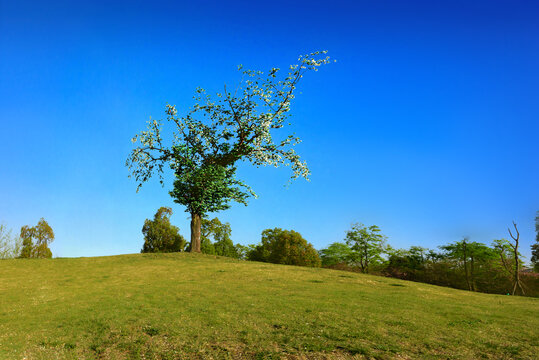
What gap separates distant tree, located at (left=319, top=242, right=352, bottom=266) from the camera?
6681 centimetres

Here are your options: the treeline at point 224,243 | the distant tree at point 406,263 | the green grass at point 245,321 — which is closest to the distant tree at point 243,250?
the treeline at point 224,243

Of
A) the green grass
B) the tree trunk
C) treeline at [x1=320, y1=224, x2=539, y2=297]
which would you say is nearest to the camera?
the green grass

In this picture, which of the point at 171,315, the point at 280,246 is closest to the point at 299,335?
the point at 171,315

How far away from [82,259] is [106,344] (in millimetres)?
25764

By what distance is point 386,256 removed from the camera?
63.9m

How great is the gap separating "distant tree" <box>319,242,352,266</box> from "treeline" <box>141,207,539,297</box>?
0.07 ft

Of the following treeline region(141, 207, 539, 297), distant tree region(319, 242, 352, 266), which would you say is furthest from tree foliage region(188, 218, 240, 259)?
distant tree region(319, 242, 352, 266)

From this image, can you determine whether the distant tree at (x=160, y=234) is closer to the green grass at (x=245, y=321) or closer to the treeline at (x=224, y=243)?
the treeline at (x=224, y=243)

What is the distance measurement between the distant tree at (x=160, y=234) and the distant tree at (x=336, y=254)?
3128 centimetres

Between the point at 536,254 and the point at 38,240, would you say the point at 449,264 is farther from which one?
Answer: the point at 38,240

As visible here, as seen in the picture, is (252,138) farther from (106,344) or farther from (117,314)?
(106,344)

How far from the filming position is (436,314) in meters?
16.5

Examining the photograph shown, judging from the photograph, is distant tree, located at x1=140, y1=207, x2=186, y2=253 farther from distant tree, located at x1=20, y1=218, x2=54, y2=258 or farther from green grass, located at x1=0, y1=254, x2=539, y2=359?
green grass, located at x1=0, y1=254, x2=539, y2=359

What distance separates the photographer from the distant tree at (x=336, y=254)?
66.8 meters
